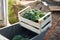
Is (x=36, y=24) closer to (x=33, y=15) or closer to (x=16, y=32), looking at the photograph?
(x=33, y=15)

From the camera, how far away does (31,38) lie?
2.11 meters

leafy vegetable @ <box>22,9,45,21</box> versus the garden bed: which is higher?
leafy vegetable @ <box>22,9,45,21</box>

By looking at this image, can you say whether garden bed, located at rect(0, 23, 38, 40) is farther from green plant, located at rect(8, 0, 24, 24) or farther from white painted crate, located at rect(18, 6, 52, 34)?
green plant, located at rect(8, 0, 24, 24)

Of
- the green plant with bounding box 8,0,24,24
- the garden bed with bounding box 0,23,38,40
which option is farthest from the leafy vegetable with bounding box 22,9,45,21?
the green plant with bounding box 8,0,24,24

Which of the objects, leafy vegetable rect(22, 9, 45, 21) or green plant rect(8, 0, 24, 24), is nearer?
leafy vegetable rect(22, 9, 45, 21)

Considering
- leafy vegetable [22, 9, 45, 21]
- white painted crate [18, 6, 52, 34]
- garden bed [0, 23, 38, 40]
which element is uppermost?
leafy vegetable [22, 9, 45, 21]

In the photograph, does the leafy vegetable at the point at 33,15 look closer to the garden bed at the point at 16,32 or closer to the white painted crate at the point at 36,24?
the white painted crate at the point at 36,24

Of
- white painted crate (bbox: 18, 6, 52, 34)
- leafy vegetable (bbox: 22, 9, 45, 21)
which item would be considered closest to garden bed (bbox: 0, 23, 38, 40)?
white painted crate (bbox: 18, 6, 52, 34)

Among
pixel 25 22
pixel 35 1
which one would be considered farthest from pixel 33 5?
pixel 25 22

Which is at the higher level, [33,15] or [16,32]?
[33,15]

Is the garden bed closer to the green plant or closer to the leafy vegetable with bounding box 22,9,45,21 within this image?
the leafy vegetable with bounding box 22,9,45,21

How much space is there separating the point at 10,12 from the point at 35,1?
93cm

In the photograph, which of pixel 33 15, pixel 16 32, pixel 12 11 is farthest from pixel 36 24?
pixel 12 11

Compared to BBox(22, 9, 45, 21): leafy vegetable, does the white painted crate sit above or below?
below
